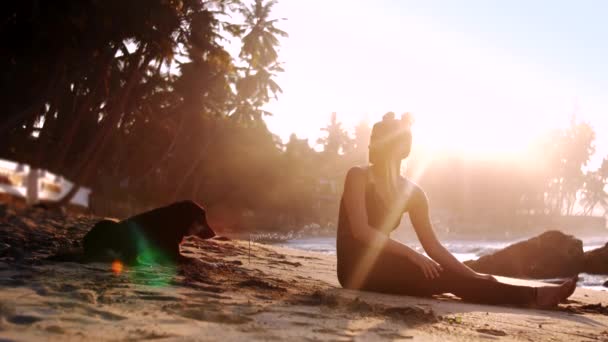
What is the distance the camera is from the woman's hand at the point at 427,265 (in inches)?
161

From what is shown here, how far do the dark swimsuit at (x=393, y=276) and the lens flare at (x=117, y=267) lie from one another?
6.06 feet

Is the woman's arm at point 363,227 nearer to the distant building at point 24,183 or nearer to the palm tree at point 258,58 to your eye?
the distant building at point 24,183

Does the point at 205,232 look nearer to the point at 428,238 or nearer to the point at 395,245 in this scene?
the point at 395,245

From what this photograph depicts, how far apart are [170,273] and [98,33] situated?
10.5m

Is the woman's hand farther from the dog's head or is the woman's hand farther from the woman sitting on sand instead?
the dog's head

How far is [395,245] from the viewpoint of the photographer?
4211 mm

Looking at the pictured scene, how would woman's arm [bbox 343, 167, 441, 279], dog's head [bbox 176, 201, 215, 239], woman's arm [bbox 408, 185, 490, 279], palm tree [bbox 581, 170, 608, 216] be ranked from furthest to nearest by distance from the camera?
palm tree [bbox 581, 170, 608, 216], dog's head [bbox 176, 201, 215, 239], woman's arm [bbox 408, 185, 490, 279], woman's arm [bbox 343, 167, 441, 279]

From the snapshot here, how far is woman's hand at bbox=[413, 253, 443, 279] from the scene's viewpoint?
4098 millimetres

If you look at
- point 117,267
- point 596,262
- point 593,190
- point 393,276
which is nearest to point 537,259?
point 596,262

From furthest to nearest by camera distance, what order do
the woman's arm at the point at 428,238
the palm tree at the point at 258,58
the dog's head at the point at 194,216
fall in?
the palm tree at the point at 258,58
the dog's head at the point at 194,216
the woman's arm at the point at 428,238

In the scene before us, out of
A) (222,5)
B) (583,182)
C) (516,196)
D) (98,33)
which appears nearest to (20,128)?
(98,33)

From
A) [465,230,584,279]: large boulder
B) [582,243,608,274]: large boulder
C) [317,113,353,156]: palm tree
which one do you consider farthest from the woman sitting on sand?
[317,113,353,156]: palm tree

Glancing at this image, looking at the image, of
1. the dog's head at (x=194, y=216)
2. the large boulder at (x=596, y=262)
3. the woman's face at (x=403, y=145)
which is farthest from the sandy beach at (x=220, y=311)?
the large boulder at (x=596, y=262)

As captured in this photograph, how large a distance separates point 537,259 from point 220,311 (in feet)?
34.0
